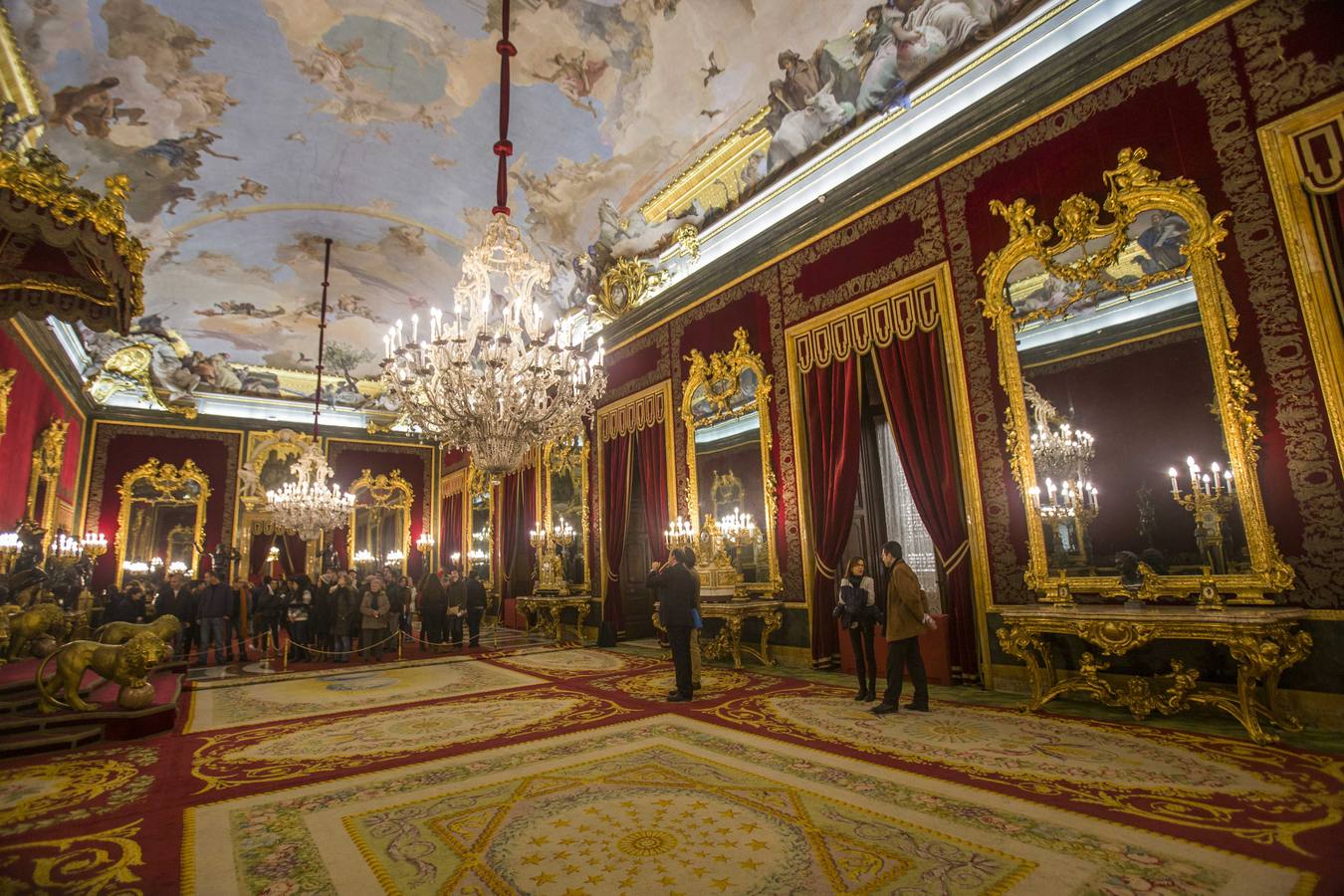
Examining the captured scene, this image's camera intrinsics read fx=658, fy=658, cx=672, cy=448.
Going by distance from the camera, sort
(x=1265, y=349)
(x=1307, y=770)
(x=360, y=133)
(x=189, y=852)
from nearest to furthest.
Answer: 1. (x=189, y=852)
2. (x=1307, y=770)
3. (x=1265, y=349)
4. (x=360, y=133)

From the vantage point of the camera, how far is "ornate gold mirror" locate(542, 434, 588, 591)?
39.2ft

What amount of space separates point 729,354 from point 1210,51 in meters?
5.49

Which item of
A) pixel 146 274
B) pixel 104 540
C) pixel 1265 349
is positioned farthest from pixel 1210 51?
pixel 104 540

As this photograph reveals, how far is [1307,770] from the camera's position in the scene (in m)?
3.47

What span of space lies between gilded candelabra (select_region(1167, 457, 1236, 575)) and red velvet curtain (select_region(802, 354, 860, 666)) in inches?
120

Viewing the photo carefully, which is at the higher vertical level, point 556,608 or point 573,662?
point 556,608

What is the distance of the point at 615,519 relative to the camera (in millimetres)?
11016

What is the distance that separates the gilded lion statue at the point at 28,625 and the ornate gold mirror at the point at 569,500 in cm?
703

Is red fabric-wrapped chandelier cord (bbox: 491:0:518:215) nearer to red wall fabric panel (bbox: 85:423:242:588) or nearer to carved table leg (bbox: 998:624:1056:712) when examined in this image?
carved table leg (bbox: 998:624:1056:712)

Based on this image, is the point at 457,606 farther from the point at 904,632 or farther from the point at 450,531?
the point at 904,632

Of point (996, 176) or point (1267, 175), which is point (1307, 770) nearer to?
point (1267, 175)

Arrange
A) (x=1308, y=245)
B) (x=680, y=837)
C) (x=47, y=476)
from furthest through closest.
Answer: (x=47, y=476), (x=1308, y=245), (x=680, y=837)

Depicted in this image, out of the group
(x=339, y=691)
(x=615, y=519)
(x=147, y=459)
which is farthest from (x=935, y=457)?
(x=147, y=459)

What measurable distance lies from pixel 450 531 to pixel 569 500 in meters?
7.09
